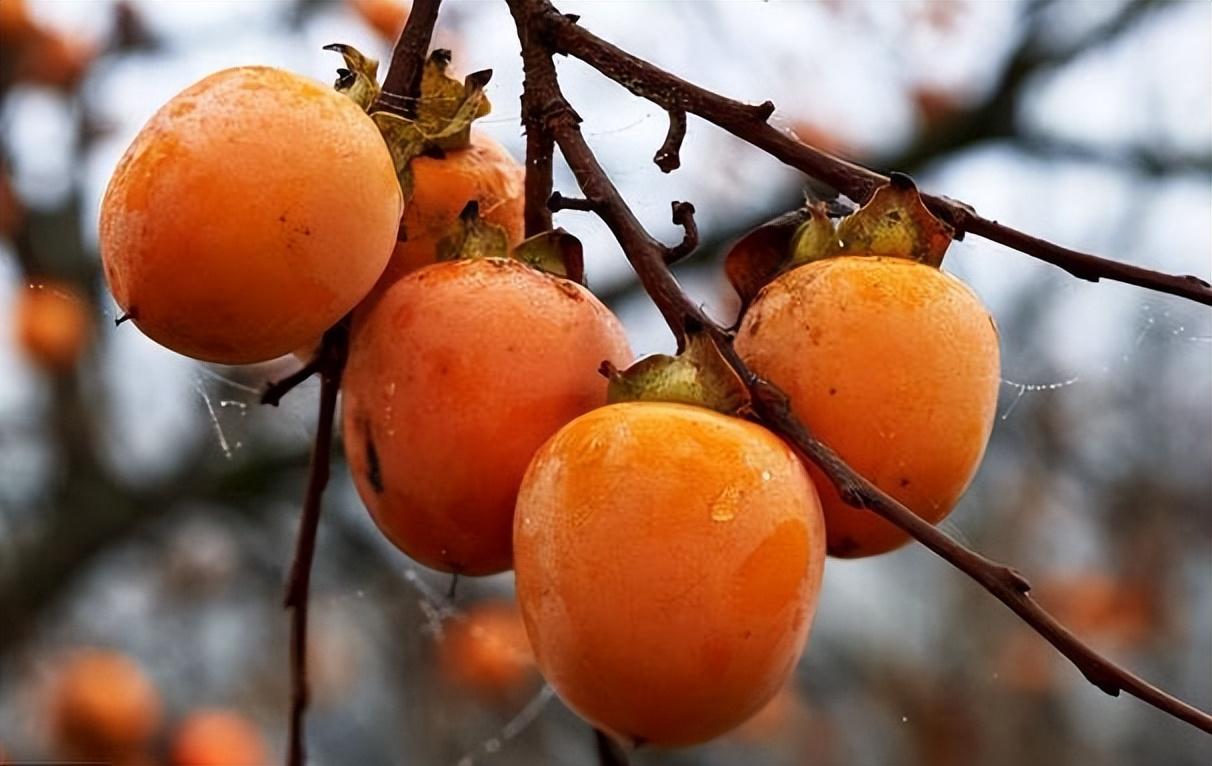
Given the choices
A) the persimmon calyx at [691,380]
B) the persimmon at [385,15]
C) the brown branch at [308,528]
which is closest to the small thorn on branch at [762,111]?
the persimmon calyx at [691,380]

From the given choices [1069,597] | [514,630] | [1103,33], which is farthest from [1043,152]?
[1069,597]

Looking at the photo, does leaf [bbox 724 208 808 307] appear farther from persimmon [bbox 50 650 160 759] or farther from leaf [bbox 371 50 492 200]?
persimmon [bbox 50 650 160 759]

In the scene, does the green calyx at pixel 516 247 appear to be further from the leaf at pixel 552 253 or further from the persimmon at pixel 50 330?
the persimmon at pixel 50 330

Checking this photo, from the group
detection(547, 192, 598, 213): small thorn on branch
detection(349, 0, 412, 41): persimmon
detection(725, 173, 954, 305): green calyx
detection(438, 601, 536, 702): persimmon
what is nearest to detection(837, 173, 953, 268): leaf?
detection(725, 173, 954, 305): green calyx

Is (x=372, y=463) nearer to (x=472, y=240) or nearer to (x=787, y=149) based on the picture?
(x=472, y=240)

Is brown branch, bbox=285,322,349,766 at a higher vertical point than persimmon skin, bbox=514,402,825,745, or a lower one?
lower

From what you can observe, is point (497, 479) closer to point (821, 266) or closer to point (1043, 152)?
point (821, 266)

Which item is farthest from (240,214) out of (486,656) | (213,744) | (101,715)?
(486,656)
